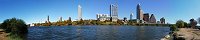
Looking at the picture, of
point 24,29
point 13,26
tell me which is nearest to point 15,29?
point 13,26

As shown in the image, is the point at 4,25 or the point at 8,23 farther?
the point at 4,25

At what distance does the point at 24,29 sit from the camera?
12988cm

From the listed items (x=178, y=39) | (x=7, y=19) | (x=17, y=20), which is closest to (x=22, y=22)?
(x=17, y=20)

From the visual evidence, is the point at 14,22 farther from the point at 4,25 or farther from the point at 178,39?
the point at 178,39

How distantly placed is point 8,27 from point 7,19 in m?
14.1

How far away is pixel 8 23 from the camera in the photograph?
131625 mm

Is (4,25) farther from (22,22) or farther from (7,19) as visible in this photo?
(22,22)

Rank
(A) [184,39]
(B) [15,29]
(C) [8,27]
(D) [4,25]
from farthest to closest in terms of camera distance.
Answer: (D) [4,25]
(C) [8,27]
(B) [15,29]
(A) [184,39]

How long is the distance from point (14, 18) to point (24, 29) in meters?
8.76

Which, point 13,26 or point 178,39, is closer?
point 178,39

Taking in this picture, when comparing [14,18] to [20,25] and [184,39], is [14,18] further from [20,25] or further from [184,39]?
[184,39]

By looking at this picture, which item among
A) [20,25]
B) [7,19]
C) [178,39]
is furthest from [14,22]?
[178,39]

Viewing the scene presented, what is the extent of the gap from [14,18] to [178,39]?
89.1 metres

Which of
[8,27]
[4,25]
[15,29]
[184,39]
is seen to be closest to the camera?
[184,39]
